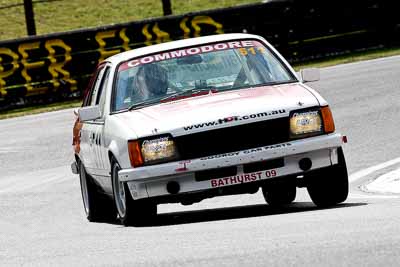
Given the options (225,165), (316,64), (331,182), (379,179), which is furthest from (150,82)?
(316,64)

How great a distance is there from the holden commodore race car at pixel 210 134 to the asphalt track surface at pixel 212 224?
0.90 ft

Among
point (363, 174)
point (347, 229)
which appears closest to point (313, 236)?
point (347, 229)

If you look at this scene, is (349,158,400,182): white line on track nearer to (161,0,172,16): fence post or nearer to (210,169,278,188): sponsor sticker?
(210,169,278,188): sponsor sticker

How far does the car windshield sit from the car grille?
3.17ft

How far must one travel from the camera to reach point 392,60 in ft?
85.8

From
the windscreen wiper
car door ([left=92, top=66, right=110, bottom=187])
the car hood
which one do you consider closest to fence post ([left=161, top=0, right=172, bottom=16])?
car door ([left=92, top=66, right=110, bottom=187])

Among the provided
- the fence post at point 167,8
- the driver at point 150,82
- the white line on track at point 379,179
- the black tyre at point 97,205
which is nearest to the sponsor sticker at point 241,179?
→ the driver at point 150,82

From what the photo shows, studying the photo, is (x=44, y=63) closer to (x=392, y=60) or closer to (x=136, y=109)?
(x=392, y=60)

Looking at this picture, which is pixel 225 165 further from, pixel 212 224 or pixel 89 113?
pixel 89 113

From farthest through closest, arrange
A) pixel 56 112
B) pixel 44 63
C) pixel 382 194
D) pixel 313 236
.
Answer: pixel 44 63
pixel 56 112
pixel 382 194
pixel 313 236

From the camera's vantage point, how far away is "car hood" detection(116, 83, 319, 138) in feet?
32.6

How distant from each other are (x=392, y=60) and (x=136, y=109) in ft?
52.6

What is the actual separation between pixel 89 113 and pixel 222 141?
1.69 m

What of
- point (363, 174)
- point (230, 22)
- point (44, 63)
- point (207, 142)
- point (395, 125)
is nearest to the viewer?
point (207, 142)
